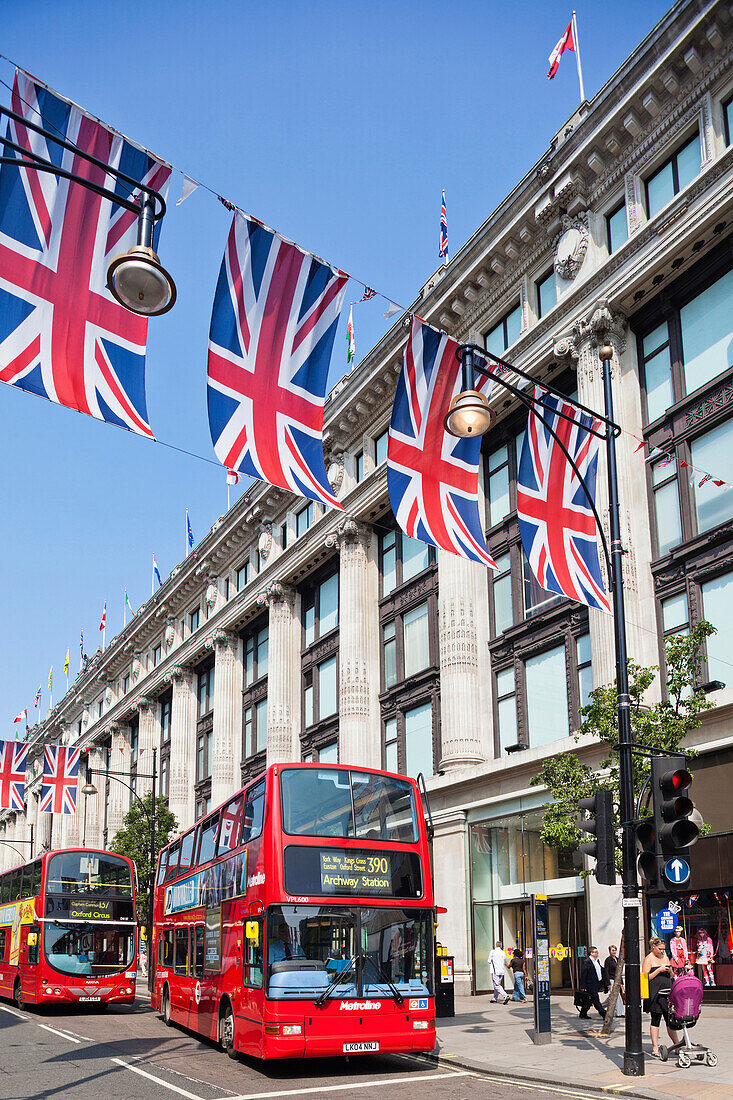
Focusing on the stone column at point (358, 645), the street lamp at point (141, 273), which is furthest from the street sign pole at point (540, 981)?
the stone column at point (358, 645)

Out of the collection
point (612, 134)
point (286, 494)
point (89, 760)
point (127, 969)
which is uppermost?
point (612, 134)

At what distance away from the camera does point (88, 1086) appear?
13.4 meters

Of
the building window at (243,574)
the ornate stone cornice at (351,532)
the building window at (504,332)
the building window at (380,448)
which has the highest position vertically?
the building window at (504,332)

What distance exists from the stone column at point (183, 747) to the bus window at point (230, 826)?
130 ft

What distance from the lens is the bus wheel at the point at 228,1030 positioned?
1684cm

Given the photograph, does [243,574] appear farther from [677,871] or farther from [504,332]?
[677,871]

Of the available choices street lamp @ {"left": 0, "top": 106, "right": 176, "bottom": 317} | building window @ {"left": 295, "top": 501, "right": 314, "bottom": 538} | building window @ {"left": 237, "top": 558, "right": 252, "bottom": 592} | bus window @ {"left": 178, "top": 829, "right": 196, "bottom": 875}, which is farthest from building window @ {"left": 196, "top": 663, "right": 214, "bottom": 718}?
street lamp @ {"left": 0, "top": 106, "right": 176, "bottom": 317}

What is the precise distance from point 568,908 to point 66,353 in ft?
70.3

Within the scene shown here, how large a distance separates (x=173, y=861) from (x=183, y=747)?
34.4 metres

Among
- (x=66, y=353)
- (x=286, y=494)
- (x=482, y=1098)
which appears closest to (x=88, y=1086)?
(x=482, y=1098)

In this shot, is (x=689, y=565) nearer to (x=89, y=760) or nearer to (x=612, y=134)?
(x=612, y=134)

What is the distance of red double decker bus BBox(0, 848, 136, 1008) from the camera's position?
26312 mm

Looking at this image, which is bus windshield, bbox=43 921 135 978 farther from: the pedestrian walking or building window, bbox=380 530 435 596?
building window, bbox=380 530 435 596

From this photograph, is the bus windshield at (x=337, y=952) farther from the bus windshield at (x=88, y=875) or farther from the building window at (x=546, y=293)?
the building window at (x=546, y=293)
